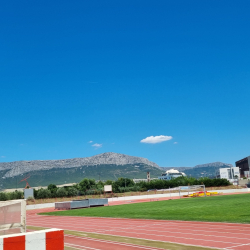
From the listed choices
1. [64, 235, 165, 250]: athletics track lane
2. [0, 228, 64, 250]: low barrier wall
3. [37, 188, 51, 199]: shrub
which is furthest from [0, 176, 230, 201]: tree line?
[0, 228, 64, 250]: low barrier wall

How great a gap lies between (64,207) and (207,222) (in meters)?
31.2

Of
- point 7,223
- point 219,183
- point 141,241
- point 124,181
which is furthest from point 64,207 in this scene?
point 124,181

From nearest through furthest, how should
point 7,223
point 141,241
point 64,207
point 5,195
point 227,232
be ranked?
point 7,223 → point 141,241 → point 227,232 → point 64,207 → point 5,195

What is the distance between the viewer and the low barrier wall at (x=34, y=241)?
11.6 ft

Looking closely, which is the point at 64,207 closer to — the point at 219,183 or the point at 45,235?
the point at 45,235

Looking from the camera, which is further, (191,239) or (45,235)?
(191,239)

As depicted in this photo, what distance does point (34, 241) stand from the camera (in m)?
3.67

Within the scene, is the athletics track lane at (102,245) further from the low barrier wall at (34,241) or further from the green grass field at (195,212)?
the green grass field at (195,212)

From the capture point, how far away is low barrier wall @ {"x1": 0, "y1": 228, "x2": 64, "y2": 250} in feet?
11.6

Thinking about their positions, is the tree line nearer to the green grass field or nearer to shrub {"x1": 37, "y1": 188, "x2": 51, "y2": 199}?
shrub {"x1": 37, "y1": 188, "x2": 51, "y2": 199}

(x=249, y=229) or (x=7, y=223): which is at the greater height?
(x=7, y=223)

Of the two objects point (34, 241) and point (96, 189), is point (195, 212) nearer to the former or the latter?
point (34, 241)

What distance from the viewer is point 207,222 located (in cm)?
1708

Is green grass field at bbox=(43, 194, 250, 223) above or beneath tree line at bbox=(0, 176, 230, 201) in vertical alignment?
beneath
